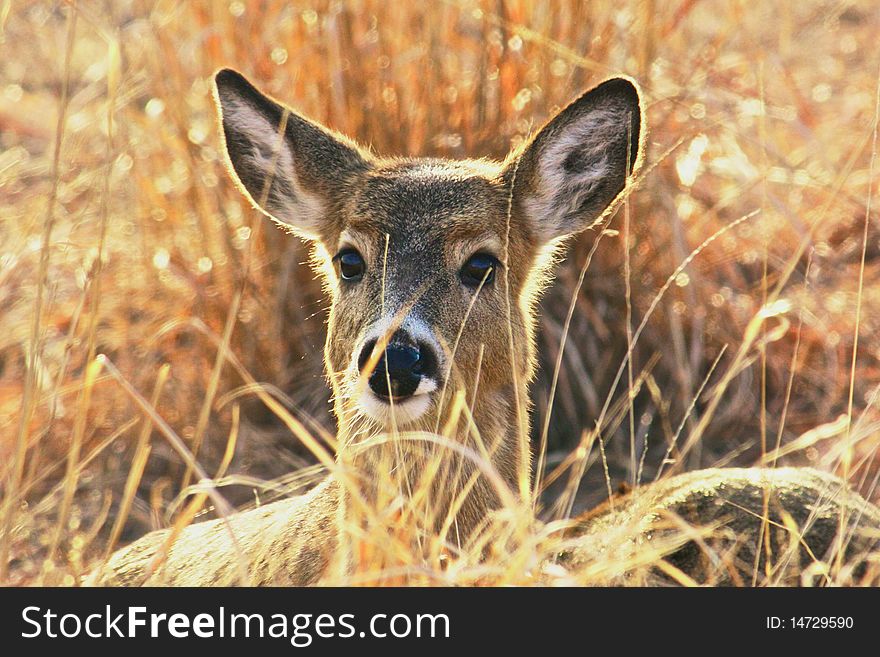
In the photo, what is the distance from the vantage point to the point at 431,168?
17.4ft

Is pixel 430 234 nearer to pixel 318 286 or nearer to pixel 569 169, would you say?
pixel 569 169

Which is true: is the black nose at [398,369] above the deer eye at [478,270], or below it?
below

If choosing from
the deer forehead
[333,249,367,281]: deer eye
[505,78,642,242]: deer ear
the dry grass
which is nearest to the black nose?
the deer forehead

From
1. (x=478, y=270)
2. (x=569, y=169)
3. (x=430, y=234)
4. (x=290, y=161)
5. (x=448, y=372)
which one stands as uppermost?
(x=290, y=161)

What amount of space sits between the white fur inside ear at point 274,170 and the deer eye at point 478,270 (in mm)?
773

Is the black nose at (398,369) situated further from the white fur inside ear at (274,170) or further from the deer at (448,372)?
the white fur inside ear at (274,170)

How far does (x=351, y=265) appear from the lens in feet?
16.5

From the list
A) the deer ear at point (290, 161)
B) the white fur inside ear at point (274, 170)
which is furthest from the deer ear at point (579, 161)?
the white fur inside ear at point (274, 170)

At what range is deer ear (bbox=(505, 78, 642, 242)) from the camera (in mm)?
5066

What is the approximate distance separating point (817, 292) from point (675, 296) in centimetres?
88

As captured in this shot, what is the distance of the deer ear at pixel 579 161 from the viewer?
5.07 meters

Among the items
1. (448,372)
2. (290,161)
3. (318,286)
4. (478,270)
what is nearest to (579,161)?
(478,270)

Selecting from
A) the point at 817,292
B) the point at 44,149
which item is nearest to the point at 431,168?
the point at 817,292

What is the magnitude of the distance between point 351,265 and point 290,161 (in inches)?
23.6
